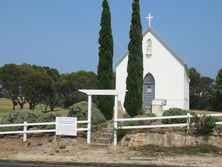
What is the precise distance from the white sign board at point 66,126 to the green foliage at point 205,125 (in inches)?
214

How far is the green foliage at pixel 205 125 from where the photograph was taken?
66.7 feet

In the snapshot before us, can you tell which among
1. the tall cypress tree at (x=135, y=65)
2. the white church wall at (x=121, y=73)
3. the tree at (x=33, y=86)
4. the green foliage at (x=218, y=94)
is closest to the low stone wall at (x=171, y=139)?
the tall cypress tree at (x=135, y=65)

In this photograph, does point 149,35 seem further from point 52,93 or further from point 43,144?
point 52,93

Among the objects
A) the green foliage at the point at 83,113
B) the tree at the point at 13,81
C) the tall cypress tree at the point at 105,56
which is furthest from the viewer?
the tree at the point at 13,81

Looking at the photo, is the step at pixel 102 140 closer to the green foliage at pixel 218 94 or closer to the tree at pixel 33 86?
the tree at pixel 33 86

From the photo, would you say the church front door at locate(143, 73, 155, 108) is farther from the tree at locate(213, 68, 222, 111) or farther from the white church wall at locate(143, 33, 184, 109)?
the tree at locate(213, 68, 222, 111)

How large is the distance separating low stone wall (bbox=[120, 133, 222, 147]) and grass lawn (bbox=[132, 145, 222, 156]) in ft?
1.42

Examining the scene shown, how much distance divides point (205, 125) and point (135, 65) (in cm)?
1008

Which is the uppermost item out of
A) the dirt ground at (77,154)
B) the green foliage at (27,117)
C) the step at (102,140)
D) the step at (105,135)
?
the green foliage at (27,117)

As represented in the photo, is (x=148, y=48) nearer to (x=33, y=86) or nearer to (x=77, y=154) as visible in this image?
(x=77, y=154)

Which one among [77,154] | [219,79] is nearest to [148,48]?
[77,154]

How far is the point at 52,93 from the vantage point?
68.5 meters

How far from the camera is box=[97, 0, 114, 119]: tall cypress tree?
28359 mm

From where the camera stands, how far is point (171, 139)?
2033 cm
